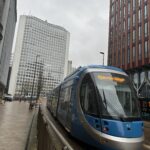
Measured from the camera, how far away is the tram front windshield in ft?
27.1

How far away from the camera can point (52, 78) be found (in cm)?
14862

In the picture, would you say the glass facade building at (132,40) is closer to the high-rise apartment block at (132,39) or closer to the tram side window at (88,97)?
the high-rise apartment block at (132,39)

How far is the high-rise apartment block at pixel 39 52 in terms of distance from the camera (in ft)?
476

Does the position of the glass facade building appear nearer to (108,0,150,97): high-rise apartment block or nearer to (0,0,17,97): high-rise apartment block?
(108,0,150,97): high-rise apartment block

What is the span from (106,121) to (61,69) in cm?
15395

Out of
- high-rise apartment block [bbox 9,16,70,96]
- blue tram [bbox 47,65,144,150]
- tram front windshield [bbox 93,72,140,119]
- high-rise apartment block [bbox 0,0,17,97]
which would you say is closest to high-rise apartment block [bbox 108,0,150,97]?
high-rise apartment block [bbox 0,0,17,97]

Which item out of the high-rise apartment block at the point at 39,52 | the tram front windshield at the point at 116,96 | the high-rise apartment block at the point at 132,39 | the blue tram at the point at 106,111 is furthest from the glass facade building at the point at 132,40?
the high-rise apartment block at the point at 39,52

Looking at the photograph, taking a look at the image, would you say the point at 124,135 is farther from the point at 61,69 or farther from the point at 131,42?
the point at 61,69

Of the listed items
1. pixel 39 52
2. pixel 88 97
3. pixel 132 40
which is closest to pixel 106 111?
pixel 88 97

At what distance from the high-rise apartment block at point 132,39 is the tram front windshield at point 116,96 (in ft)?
95.3

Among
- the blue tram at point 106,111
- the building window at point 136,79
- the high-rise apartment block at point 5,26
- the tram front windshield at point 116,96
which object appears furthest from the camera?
the high-rise apartment block at point 5,26

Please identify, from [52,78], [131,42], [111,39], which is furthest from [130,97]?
[52,78]

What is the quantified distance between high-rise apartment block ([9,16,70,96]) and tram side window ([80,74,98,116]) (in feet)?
417

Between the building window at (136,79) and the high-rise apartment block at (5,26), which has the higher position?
the high-rise apartment block at (5,26)
